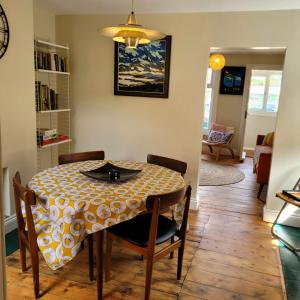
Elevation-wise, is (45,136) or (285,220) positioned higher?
(45,136)

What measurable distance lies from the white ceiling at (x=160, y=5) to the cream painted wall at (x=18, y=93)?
615mm

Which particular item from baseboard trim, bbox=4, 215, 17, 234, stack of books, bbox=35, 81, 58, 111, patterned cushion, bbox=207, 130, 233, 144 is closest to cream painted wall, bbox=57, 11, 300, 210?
stack of books, bbox=35, 81, 58, 111

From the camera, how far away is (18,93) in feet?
9.23

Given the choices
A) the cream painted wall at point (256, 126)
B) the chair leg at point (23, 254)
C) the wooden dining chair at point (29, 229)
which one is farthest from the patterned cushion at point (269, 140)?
the chair leg at point (23, 254)

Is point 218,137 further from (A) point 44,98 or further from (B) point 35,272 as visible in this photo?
(B) point 35,272

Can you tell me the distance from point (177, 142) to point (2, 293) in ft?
9.35

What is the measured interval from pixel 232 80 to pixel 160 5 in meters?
4.01

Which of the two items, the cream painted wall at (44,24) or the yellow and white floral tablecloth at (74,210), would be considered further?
the cream painted wall at (44,24)

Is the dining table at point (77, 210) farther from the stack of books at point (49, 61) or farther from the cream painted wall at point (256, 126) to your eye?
the cream painted wall at point (256, 126)

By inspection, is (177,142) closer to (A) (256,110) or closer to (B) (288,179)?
(B) (288,179)

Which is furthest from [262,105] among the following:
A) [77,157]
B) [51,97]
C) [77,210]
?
→ [77,210]

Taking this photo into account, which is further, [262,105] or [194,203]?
[262,105]

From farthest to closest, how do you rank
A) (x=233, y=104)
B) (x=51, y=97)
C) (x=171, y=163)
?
(x=233, y=104)
(x=51, y=97)
(x=171, y=163)

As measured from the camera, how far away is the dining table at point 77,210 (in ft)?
6.06
